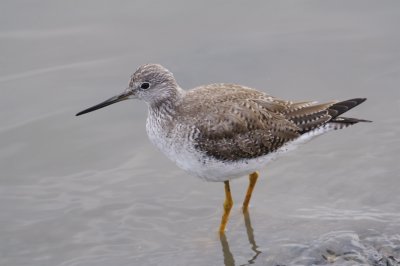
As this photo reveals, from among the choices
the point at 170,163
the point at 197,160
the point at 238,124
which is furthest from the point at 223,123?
the point at 170,163

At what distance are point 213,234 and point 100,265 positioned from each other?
60.7 inches

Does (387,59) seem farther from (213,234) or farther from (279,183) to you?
(213,234)

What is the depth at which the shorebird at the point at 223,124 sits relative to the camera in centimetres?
866

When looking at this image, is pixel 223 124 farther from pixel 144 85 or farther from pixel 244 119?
pixel 144 85

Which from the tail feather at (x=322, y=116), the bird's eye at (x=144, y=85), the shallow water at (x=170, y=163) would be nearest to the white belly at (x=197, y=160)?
the tail feather at (x=322, y=116)

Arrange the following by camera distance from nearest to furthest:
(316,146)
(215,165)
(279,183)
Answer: (215,165) < (279,183) < (316,146)

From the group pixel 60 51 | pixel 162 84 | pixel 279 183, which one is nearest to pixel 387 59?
pixel 279 183

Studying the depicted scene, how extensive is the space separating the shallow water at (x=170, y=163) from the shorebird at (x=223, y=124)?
37.0 inches

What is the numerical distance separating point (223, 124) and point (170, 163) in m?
2.39

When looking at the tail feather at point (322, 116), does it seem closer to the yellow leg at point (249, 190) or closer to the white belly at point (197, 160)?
the white belly at point (197, 160)

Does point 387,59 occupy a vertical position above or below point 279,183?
above

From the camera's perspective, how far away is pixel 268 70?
40.9 ft

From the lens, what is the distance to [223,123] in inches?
343

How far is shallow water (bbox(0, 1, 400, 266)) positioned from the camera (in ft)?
29.8
